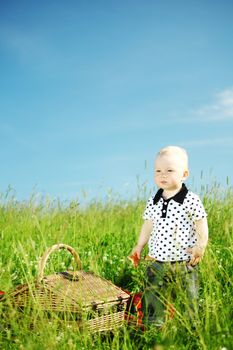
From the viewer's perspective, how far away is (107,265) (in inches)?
248

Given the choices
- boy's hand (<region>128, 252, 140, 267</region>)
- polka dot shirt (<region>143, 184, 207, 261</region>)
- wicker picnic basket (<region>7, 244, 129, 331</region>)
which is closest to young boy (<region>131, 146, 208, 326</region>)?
polka dot shirt (<region>143, 184, 207, 261</region>)

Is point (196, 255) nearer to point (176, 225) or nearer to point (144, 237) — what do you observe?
point (176, 225)

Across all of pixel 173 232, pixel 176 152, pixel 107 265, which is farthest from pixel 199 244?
pixel 107 265

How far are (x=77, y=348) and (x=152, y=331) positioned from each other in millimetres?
722

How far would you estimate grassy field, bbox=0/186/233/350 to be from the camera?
3.72 meters

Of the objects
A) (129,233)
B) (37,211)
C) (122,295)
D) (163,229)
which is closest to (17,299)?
(122,295)

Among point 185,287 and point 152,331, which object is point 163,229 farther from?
point 152,331

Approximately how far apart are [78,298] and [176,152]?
1.49 m

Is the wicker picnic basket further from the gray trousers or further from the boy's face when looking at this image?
the boy's face

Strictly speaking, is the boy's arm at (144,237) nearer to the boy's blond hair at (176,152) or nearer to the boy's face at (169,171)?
the boy's face at (169,171)

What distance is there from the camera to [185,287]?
15.8ft

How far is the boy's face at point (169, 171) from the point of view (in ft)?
15.8

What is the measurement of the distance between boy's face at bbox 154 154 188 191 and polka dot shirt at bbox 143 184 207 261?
5.7 inches

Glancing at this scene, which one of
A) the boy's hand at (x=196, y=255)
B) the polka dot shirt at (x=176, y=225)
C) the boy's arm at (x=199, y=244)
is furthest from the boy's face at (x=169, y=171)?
the boy's hand at (x=196, y=255)
